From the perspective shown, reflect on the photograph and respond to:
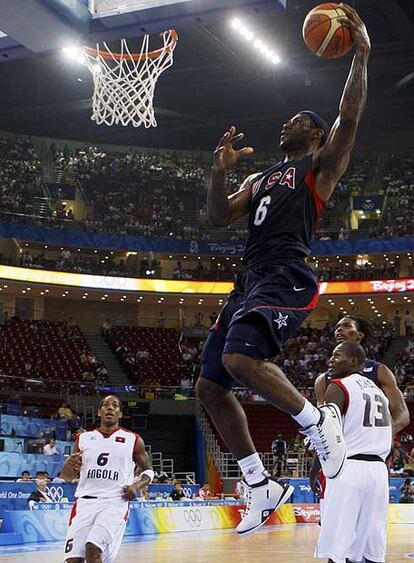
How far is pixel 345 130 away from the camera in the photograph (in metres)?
4.81

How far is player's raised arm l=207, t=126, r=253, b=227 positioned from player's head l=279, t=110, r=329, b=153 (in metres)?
0.25

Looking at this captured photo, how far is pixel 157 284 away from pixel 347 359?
106 feet

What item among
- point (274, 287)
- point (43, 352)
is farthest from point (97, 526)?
point (43, 352)

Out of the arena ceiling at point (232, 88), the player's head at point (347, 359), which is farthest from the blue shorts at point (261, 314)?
the arena ceiling at point (232, 88)

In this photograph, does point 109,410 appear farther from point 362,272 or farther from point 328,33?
point 362,272

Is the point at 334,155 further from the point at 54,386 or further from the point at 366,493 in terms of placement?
the point at 54,386

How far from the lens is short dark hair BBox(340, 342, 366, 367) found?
6.20 metres

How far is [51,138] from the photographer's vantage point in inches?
1702

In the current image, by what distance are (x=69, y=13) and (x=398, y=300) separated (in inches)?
1389

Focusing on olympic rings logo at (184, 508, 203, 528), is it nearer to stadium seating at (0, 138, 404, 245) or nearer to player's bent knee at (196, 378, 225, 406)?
player's bent knee at (196, 378, 225, 406)

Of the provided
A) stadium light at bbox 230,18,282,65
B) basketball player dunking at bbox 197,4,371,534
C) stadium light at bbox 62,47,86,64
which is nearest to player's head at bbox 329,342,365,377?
basketball player dunking at bbox 197,4,371,534

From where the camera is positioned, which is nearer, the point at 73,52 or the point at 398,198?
the point at 73,52

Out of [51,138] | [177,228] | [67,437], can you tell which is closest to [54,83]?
[51,138]

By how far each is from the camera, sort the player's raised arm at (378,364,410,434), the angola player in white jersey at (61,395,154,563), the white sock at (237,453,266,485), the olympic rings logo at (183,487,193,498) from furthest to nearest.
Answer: the olympic rings logo at (183,487,193,498), the angola player in white jersey at (61,395,154,563), the player's raised arm at (378,364,410,434), the white sock at (237,453,266,485)
